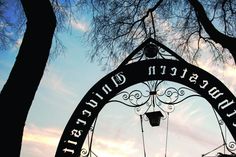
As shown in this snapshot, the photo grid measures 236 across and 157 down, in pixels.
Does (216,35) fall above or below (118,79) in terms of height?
above

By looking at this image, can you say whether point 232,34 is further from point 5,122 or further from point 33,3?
point 5,122

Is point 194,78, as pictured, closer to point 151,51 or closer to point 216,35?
point 151,51

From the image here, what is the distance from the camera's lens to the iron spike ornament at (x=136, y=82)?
7094mm

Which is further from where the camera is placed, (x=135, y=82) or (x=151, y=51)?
(x=151, y=51)

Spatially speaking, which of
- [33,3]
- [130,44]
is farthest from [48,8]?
[130,44]

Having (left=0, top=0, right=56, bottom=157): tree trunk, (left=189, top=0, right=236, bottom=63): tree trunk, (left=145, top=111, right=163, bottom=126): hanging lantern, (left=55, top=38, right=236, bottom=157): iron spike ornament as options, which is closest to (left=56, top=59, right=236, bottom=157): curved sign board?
(left=55, top=38, right=236, bottom=157): iron spike ornament

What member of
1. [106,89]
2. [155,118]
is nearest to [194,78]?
[155,118]

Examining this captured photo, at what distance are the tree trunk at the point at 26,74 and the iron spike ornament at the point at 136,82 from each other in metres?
1.06

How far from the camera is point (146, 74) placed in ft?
25.3

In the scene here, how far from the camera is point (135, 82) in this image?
7.75 m

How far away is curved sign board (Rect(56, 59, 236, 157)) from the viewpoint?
7.09 meters

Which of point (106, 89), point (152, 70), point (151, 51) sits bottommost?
point (106, 89)

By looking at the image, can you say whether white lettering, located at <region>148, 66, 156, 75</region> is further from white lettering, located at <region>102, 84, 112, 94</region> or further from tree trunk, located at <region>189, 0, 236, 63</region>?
tree trunk, located at <region>189, 0, 236, 63</region>

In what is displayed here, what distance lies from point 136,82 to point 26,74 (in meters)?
2.19
